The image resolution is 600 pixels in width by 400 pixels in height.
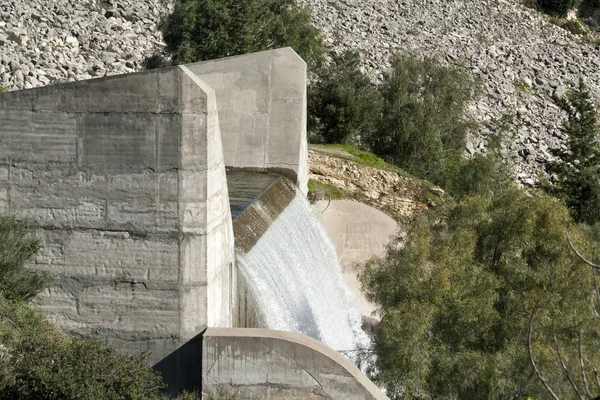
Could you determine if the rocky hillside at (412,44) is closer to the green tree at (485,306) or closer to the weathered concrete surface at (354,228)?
the weathered concrete surface at (354,228)

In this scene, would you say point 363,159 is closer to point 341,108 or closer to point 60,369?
point 341,108

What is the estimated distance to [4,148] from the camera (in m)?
8.45

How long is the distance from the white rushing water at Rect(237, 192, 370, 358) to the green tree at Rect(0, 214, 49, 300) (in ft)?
9.36

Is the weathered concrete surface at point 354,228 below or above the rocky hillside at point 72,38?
below

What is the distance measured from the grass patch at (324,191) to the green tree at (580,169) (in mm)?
8605

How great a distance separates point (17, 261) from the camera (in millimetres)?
8312

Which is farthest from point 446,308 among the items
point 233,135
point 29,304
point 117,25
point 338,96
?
point 117,25

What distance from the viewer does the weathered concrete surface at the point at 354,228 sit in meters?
17.9

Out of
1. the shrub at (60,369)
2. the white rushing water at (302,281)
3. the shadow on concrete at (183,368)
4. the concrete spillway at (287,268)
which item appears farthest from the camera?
the white rushing water at (302,281)

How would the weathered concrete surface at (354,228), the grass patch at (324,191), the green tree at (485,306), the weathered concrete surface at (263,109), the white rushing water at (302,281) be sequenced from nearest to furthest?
the green tree at (485,306), the white rushing water at (302,281), the weathered concrete surface at (263,109), the weathered concrete surface at (354,228), the grass patch at (324,191)

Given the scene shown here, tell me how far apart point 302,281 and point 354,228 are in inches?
195

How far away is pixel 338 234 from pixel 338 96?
7486 millimetres

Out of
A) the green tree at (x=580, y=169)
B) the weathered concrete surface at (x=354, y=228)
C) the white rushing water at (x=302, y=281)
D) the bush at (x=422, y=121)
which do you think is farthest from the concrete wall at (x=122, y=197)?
the green tree at (x=580, y=169)

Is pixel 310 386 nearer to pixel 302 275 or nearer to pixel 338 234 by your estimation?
pixel 302 275
